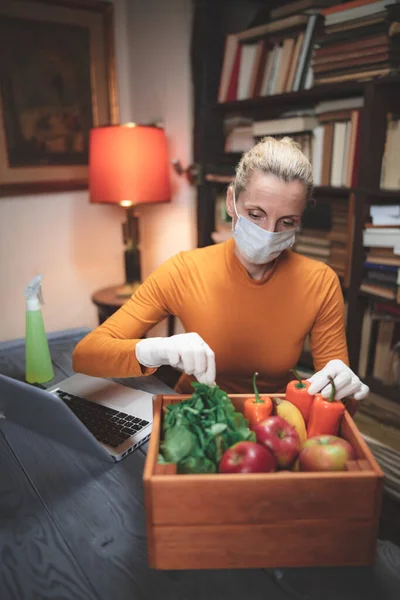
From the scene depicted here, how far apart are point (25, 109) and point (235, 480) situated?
7.71 ft

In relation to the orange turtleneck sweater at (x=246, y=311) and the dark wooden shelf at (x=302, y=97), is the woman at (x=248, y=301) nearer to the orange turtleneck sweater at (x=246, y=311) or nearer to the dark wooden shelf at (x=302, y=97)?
the orange turtleneck sweater at (x=246, y=311)

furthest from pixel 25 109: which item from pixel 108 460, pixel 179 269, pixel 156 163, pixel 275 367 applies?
pixel 108 460

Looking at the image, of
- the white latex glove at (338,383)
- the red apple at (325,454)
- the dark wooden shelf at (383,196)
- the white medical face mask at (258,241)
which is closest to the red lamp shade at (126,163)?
the dark wooden shelf at (383,196)

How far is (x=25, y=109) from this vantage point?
2396 mm

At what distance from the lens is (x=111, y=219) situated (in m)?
2.82

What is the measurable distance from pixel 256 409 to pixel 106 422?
0.39m

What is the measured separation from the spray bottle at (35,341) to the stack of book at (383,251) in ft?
4.45

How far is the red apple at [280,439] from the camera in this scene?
720 mm

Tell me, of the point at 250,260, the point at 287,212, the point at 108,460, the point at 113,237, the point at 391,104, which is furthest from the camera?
the point at 113,237

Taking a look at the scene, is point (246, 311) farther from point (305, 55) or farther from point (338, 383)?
point (305, 55)

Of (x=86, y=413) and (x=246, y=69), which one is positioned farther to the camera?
(x=246, y=69)

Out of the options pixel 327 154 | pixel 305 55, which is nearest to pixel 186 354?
pixel 327 154

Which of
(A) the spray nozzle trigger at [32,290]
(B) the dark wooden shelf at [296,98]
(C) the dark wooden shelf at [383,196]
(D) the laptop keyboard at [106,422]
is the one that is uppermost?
(B) the dark wooden shelf at [296,98]

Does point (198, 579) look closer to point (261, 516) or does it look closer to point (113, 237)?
point (261, 516)
